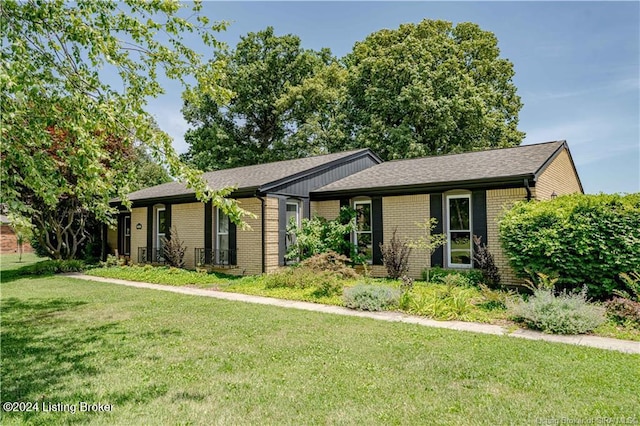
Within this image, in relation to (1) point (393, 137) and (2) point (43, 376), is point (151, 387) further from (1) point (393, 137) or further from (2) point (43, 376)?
(1) point (393, 137)

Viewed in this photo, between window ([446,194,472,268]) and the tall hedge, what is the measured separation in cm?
256

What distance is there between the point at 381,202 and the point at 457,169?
2693 millimetres

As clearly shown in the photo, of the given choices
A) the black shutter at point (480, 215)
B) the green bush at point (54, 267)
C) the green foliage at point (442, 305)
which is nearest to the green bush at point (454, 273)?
the black shutter at point (480, 215)

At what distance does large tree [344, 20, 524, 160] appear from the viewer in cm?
2370

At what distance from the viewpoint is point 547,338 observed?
5984mm

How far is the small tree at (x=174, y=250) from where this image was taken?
48.6 feet

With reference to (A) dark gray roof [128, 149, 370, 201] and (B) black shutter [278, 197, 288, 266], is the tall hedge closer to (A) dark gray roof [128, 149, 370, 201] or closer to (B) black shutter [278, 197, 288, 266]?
(B) black shutter [278, 197, 288, 266]

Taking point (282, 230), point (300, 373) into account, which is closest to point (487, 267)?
point (282, 230)

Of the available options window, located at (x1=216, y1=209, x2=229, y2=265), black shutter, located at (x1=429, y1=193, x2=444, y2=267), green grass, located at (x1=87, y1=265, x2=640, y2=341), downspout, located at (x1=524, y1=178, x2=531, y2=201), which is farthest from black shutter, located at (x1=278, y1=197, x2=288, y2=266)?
downspout, located at (x1=524, y1=178, x2=531, y2=201)

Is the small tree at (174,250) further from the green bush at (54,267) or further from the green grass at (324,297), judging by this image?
the green bush at (54,267)

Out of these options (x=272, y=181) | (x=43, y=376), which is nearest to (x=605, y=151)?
(x=272, y=181)

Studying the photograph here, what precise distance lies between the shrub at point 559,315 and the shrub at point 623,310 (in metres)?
0.49

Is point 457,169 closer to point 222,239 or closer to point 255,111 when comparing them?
point 222,239

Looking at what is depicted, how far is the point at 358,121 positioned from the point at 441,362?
23932 mm
